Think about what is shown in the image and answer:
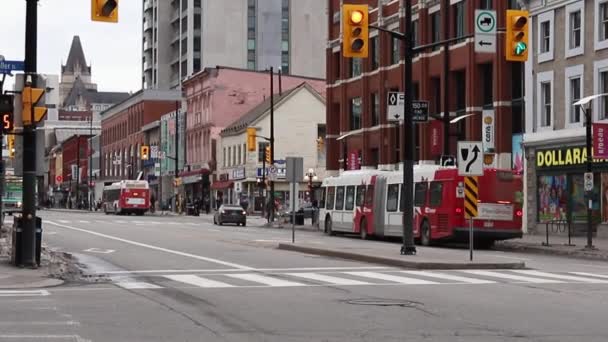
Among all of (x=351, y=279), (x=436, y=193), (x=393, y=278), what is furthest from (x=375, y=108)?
(x=351, y=279)

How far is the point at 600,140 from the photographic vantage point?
35.3 meters

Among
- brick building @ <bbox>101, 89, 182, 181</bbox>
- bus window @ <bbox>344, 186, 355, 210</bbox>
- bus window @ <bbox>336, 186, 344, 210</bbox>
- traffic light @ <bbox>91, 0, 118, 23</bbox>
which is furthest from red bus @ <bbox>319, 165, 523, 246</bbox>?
brick building @ <bbox>101, 89, 182, 181</bbox>

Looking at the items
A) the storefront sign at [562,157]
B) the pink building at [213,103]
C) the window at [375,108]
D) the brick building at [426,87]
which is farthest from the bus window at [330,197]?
the pink building at [213,103]

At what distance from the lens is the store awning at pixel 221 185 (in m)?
88.6

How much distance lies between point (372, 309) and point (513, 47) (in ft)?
33.0

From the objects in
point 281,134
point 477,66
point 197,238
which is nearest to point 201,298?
point 197,238

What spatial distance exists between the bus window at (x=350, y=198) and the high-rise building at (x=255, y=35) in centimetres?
8342

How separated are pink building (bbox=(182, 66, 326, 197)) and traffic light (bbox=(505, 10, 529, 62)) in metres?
69.9

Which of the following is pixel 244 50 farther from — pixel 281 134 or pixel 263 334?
pixel 263 334

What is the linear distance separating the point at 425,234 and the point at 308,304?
71.1ft

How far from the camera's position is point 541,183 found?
4372cm

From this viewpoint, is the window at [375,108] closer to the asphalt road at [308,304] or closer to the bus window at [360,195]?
the bus window at [360,195]

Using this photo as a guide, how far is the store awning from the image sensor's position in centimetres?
8864

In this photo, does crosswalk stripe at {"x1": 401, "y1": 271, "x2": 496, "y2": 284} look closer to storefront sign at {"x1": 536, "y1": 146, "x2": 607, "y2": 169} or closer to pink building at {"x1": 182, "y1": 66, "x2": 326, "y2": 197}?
storefront sign at {"x1": 536, "y1": 146, "x2": 607, "y2": 169}
